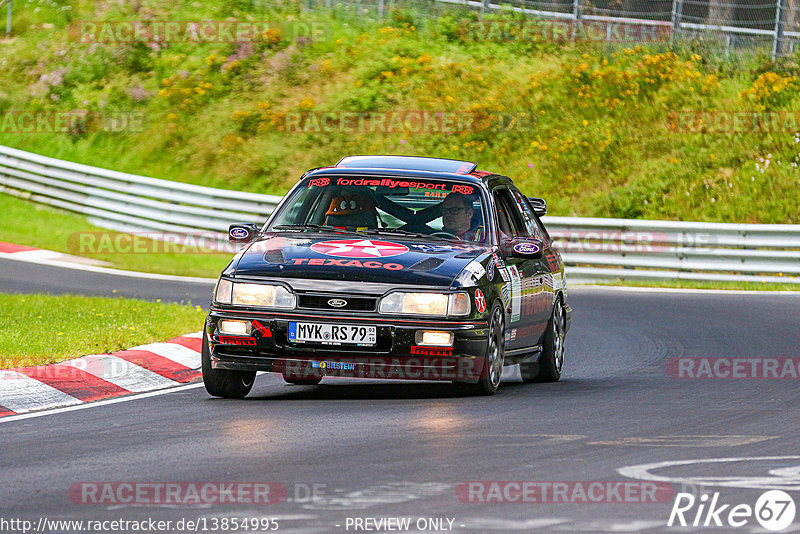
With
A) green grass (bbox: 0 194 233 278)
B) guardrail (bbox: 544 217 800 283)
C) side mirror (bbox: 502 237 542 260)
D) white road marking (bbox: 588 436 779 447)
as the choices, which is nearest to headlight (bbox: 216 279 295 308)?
side mirror (bbox: 502 237 542 260)

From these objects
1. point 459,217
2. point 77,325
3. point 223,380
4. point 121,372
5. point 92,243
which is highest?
point 459,217

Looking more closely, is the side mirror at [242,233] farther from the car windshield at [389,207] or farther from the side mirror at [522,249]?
the side mirror at [522,249]

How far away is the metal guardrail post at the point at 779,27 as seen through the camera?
100 feet

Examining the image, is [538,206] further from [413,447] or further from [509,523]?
[509,523]

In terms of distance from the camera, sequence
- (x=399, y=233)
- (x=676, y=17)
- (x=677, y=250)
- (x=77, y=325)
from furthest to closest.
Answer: (x=676, y=17) → (x=677, y=250) → (x=77, y=325) → (x=399, y=233)

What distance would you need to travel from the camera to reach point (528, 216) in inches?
461

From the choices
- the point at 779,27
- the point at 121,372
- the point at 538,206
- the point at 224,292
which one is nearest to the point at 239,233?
the point at 224,292

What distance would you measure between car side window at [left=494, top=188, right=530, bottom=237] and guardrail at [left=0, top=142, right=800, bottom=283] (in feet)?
37.8

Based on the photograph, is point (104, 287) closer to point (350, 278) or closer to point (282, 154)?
point (350, 278)

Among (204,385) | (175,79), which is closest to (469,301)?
(204,385)

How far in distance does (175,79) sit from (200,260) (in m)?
11.3

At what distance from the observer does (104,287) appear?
1883cm

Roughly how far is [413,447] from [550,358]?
3921 mm

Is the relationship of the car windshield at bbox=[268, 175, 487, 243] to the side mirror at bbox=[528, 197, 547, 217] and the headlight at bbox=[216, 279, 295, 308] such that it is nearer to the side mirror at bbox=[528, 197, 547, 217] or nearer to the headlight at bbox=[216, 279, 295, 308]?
the headlight at bbox=[216, 279, 295, 308]
